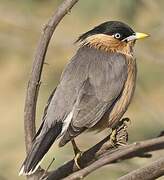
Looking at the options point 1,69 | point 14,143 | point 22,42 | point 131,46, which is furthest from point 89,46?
point 1,69

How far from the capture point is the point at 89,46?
15.7 ft

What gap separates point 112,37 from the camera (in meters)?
4.84

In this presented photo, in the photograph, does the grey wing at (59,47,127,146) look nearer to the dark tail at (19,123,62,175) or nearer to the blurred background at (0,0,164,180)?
the dark tail at (19,123,62,175)

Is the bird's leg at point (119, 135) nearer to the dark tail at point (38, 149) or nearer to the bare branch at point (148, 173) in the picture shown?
the dark tail at point (38, 149)

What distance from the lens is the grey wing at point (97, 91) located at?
4176 mm

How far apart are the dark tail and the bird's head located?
867 mm

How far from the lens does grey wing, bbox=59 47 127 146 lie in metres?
4.18

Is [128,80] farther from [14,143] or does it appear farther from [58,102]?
[14,143]

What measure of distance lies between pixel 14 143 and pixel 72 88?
417 cm

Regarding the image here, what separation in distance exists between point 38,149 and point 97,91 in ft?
2.83

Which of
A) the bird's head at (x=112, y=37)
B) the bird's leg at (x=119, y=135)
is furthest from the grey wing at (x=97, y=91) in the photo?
the bird's head at (x=112, y=37)

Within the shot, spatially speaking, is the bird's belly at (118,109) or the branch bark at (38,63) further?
the bird's belly at (118,109)

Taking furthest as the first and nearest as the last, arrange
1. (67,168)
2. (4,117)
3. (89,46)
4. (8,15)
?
(4,117)
(8,15)
(89,46)
(67,168)

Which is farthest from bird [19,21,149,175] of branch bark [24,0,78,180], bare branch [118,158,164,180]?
bare branch [118,158,164,180]
